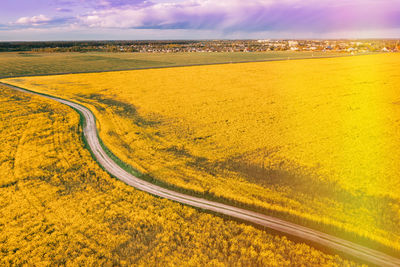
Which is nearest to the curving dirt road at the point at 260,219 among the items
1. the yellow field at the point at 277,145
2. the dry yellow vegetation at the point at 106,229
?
the dry yellow vegetation at the point at 106,229

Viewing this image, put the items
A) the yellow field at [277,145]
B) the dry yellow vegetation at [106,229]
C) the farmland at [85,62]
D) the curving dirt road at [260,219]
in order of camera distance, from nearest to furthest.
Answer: the curving dirt road at [260,219]
the dry yellow vegetation at [106,229]
the yellow field at [277,145]
the farmland at [85,62]

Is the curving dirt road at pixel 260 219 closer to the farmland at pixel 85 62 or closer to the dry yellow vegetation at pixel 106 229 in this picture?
the dry yellow vegetation at pixel 106 229

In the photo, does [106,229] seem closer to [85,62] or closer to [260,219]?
[260,219]

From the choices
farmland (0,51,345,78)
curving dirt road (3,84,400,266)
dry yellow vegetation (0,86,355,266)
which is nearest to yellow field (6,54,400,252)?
curving dirt road (3,84,400,266)

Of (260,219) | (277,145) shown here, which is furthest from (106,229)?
(277,145)

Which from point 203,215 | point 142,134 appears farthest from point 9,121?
point 203,215

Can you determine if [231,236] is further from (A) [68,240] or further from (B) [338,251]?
(A) [68,240]
